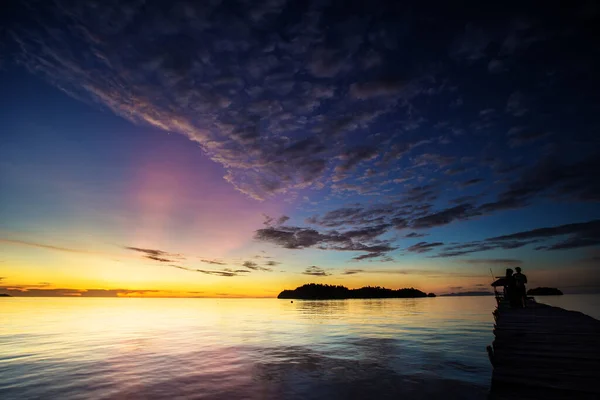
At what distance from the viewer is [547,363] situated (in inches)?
401

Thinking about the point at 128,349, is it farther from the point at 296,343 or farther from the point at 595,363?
the point at 595,363

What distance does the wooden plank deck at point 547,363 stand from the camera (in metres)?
7.76

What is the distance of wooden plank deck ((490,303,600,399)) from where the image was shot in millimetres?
7758

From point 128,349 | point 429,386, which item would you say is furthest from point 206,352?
point 429,386

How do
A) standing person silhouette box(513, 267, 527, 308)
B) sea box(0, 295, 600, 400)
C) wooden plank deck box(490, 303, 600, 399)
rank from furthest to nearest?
standing person silhouette box(513, 267, 527, 308), sea box(0, 295, 600, 400), wooden plank deck box(490, 303, 600, 399)

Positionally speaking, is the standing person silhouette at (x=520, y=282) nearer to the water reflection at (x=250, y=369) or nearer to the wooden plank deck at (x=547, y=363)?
the water reflection at (x=250, y=369)

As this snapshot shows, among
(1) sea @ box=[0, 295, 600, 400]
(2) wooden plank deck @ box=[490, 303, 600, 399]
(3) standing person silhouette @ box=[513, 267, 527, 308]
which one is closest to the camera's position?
(2) wooden plank deck @ box=[490, 303, 600, 399]

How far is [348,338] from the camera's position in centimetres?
2827

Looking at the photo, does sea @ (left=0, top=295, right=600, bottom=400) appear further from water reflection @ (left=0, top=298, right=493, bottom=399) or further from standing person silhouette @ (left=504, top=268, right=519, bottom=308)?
standing person silhouette @ (left=504, top=268, right=519, bottom=308)

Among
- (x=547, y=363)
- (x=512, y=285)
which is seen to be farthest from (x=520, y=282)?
(x=547, y=363)

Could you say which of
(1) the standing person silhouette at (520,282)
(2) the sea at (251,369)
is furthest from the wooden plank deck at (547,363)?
(1) the standing person silhouette at (520,282)

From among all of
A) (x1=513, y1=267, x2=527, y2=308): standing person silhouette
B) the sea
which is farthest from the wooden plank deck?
(x1=513, y1=267, x2=527, y2=308): standing person silhouette

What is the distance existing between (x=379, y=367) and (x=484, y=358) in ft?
24.4

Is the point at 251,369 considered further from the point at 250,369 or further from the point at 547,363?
the point at 547,363
